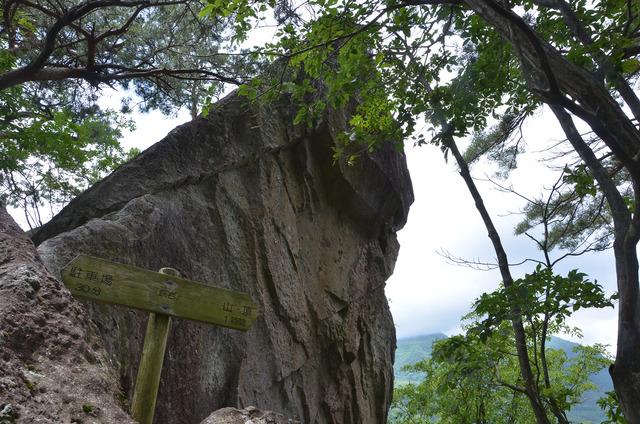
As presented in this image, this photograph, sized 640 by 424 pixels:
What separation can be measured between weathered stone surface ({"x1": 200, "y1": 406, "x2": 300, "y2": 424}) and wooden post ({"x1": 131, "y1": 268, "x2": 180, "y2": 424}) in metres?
1.03

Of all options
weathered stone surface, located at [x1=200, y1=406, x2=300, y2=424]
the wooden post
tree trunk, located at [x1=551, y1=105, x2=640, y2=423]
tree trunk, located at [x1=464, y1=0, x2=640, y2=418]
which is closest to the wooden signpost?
the wooden post

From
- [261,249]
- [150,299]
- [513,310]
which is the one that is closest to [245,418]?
[150,299]

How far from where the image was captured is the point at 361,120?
6.76m

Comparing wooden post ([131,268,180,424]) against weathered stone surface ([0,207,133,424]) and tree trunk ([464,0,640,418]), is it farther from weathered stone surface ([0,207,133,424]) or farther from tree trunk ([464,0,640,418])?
tree trunk ([464,0,640,418])

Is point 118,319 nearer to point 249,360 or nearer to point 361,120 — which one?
point 249,360

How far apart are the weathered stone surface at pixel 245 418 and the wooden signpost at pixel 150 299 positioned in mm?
1031

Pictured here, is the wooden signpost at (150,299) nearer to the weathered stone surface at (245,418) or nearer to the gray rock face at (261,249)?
the gray rock face at (261,249)

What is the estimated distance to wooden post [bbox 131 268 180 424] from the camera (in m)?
3.42

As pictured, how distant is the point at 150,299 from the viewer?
3723mm

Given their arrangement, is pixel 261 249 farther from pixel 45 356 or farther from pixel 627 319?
pixel 45 356

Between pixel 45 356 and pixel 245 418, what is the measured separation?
98 cm

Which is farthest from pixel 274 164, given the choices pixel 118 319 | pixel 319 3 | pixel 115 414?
pixel 115 414

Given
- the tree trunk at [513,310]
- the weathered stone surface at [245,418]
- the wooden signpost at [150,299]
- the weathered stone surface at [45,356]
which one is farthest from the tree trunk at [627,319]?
the weathered stone surface at [45,356]

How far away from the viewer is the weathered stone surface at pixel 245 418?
99.2 inches
